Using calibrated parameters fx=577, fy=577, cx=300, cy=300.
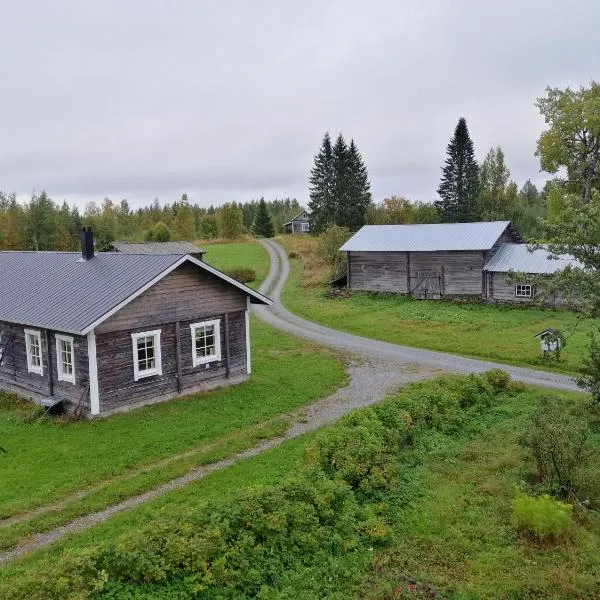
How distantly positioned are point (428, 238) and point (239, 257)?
3261 cm

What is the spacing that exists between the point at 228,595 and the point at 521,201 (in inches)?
3489

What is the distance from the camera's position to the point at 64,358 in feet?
68.8

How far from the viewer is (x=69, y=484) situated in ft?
47.9

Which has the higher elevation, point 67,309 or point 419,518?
point 67,309

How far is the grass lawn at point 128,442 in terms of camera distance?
1404cm

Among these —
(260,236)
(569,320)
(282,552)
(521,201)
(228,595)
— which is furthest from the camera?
(260,236)

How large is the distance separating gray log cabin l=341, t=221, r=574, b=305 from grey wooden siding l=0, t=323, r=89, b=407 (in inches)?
1250

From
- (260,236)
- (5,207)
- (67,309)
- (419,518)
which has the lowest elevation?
(419,518)

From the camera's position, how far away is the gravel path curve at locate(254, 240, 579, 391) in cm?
2517

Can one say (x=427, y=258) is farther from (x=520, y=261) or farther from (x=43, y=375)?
(x=43, y=375)

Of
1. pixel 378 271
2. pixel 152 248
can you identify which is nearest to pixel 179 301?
pixel 378 271

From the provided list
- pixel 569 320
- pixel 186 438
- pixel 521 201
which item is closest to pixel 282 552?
pixel 186 438

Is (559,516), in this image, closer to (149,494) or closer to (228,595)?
(228,595)

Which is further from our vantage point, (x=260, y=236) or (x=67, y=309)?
(x=260, y=236)
